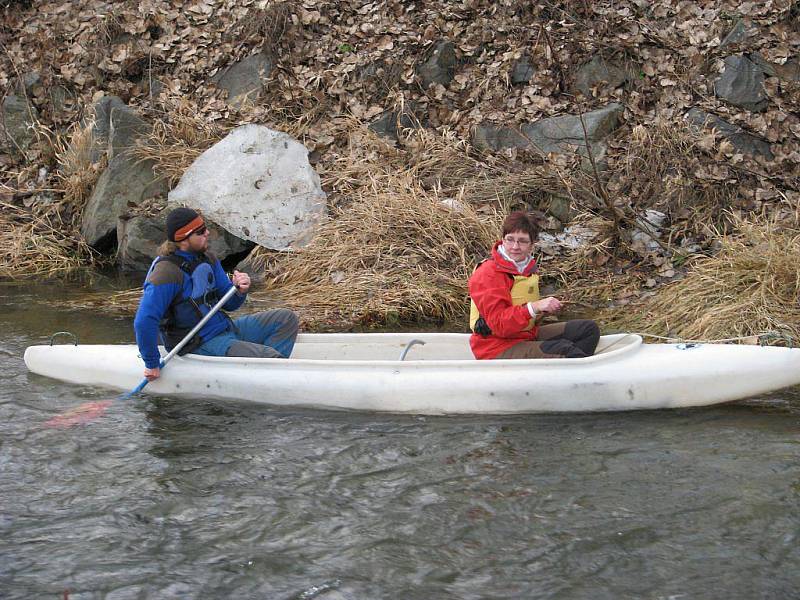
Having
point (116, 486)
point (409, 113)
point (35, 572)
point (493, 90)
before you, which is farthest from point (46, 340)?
point (493, 90)

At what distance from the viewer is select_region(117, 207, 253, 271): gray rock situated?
9.81 metres

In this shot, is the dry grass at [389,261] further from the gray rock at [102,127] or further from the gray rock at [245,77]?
the gray rock at [102,127]

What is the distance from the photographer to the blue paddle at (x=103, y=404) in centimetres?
588

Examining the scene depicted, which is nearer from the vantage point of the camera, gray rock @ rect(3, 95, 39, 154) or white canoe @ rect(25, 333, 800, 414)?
white canoe @ rect(25, 333, 800, 414)

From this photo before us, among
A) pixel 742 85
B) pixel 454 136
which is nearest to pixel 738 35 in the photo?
pixel 742 85

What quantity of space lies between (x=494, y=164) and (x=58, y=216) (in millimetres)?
5099

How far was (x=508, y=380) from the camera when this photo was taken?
5.77m

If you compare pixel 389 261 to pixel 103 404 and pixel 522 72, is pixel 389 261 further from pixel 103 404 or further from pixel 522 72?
pixel 522 72

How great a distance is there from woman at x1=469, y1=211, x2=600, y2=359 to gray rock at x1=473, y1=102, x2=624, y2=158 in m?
4.23

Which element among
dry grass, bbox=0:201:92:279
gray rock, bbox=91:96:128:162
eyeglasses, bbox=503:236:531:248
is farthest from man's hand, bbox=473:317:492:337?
gray rock, bbox=91:96:128:162

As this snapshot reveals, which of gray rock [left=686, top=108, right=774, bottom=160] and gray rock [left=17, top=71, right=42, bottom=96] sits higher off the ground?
gray rock [left=17, top=71, right=42, bottom=96]

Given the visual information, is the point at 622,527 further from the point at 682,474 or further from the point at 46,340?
the point at 46,340

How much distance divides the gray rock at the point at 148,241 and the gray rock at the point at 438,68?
3.05 m

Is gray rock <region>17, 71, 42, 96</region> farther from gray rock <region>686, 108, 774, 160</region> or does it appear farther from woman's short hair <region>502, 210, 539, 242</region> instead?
woman's short hair <region>502, 210, 539, 242</region>
